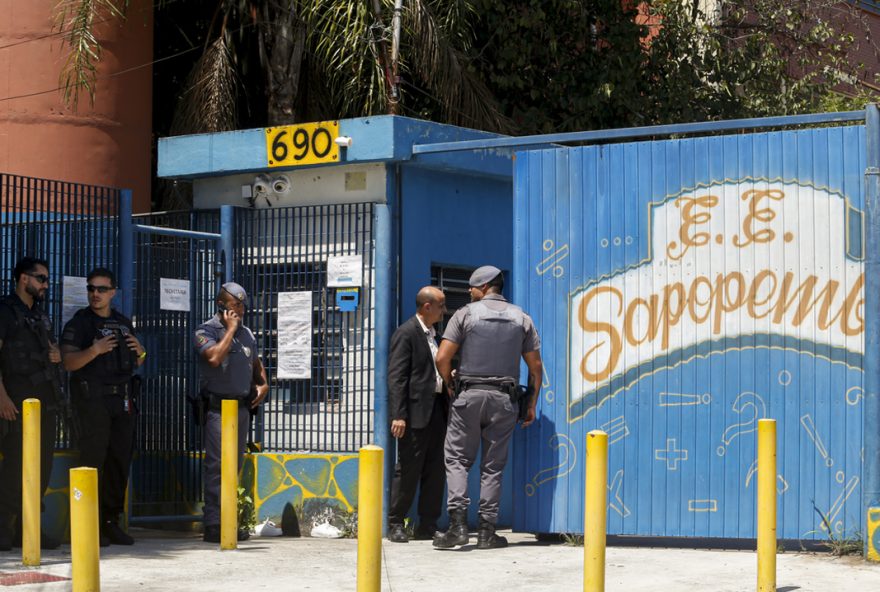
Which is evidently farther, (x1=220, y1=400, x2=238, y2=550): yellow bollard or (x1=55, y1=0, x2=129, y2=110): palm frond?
(x1=55, y1=0, x2=129, y2=110): palm frond

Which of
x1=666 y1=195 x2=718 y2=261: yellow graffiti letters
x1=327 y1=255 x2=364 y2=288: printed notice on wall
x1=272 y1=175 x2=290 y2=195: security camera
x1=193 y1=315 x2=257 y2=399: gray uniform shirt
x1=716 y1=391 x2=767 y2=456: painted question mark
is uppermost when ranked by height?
x1=272 y1=175 x2=290 y2=195: security camera

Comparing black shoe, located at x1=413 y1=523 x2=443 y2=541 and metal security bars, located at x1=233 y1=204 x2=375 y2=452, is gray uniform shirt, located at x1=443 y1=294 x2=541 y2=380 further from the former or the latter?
black shoe, located at x1=413 y1=523 x2=443 y2=541

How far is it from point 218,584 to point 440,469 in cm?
275

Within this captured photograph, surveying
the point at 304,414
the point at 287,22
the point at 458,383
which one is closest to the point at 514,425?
the point at 458,383

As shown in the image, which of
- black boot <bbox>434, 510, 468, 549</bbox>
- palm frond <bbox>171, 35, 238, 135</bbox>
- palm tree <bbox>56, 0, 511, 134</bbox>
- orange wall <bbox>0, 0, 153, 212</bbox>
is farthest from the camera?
orange wall <bbox>0, 0, 153, 212</bbox>

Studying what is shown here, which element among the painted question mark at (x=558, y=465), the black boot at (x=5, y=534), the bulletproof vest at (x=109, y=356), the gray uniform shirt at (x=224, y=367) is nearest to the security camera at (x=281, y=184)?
the gray uniform shirt at (x=224, y=367)

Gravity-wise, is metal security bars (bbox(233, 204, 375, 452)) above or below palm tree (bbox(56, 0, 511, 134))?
below

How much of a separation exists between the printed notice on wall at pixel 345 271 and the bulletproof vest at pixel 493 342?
149cm

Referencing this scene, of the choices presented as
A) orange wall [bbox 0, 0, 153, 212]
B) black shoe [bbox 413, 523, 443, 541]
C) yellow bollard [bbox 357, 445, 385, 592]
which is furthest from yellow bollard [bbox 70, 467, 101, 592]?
orange wall [bbox 0, 0, 153, 212]

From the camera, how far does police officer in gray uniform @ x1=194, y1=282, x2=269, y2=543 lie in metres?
10.1

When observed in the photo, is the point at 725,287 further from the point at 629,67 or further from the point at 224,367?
the point at 629,67

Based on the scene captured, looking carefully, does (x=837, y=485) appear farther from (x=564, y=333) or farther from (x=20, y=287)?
(x=20, y=287)

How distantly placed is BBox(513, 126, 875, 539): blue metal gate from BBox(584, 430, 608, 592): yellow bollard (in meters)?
2.79

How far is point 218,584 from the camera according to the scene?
8008 millimetres
